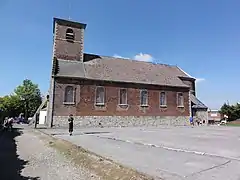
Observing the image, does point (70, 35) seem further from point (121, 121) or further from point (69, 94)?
point (121, 121)

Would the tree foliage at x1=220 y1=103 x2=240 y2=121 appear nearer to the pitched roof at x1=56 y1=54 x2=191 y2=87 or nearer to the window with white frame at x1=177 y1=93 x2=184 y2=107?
the pitched roof at x1=56 y1=54 x2=191 y2=87

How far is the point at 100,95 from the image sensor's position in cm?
2786

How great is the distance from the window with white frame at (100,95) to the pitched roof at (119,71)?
1.39 meters

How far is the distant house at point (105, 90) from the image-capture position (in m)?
26.0

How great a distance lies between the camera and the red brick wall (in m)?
25.7

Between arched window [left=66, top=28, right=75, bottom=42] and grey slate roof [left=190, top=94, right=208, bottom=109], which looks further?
grey slate roof [left=190, top=94, right=208, bottom=109]

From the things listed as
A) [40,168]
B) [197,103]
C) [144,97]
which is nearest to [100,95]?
[144,97]

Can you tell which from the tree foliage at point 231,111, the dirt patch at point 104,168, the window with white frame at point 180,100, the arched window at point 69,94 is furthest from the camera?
the tree foliage at point 231,111

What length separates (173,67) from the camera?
3966cm

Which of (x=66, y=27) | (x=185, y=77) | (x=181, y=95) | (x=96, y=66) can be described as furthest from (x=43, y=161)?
(x=185, y=77)

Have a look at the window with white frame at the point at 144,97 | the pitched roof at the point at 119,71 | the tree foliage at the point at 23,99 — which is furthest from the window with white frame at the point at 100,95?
the tree foliage at the point at 23,99

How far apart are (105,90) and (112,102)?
185 centimetres

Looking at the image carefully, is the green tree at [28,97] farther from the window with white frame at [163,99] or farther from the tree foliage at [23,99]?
the window with white frame at [163,99]

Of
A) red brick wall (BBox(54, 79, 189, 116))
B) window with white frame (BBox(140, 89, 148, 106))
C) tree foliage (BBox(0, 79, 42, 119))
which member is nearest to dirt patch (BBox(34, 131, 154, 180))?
red brick wall (BBox(54, 79, 189, 116))
